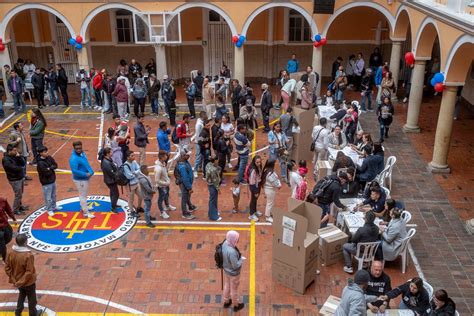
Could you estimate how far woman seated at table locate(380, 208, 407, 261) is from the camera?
9.27 metres

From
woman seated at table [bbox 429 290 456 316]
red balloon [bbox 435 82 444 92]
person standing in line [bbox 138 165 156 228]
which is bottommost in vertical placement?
woman seated at table [bbox 429 290 456 316]

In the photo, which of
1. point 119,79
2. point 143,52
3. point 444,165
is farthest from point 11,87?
point 444,165

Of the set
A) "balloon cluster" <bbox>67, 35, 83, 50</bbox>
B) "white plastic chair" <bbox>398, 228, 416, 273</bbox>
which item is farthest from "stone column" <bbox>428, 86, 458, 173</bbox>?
"balloon cluster" <bbox>67, 35, 83, 50</bbox>

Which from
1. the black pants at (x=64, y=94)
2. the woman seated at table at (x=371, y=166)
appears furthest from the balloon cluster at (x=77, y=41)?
the woman seated at table at (x=371, y=166)

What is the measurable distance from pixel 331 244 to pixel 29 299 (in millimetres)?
5415

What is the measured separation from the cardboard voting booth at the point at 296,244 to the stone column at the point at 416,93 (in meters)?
8.95

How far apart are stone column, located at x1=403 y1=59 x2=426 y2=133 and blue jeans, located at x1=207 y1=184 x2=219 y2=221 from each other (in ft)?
27.2

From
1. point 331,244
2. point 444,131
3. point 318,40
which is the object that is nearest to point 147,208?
point 331,244

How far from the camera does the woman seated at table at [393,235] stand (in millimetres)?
9273

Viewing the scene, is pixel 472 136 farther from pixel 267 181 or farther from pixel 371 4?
pixel 267 181

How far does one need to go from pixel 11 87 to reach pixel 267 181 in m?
11.8

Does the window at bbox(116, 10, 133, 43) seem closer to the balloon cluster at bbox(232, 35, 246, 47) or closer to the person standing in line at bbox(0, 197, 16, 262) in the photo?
the balloon cluster at bbox(232, 35, 246, 47)

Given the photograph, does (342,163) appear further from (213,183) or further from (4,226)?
(4,226)

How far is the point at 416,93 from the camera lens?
Answer: 53.4 ft
